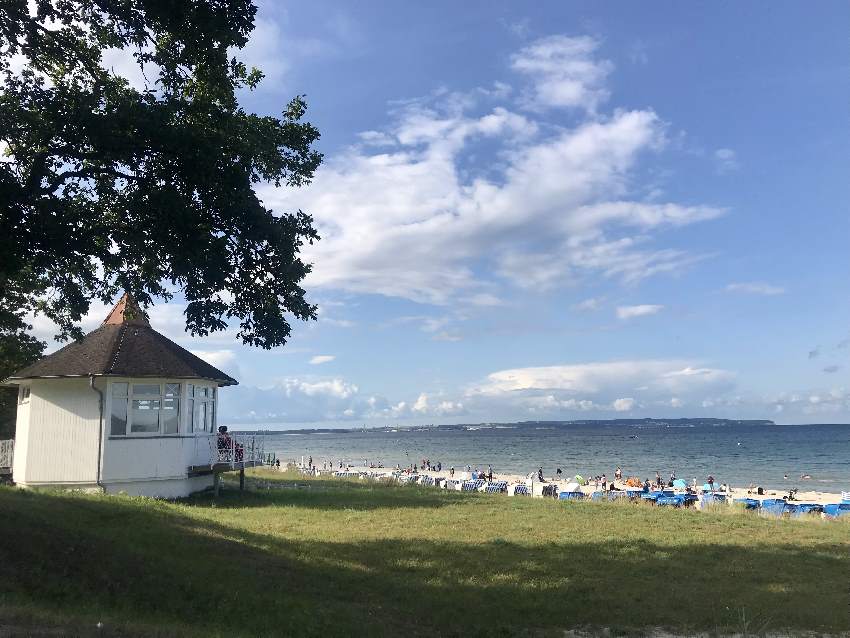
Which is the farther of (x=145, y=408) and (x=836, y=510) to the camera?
(x=836, y=510)

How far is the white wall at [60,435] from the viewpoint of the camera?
18859mm

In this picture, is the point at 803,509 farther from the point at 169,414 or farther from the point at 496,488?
the point at 169,414

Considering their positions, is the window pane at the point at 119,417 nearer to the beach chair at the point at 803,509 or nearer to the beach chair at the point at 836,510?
the beach chair at the point at 803,509

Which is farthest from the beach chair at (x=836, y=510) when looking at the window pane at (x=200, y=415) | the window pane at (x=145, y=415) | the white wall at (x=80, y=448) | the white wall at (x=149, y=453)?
the window pane at (x=145, y=415)

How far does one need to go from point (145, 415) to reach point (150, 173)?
41.0 ft

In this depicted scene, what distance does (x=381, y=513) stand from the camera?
18766mm

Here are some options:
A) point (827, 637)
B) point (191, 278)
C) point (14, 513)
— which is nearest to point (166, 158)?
point (191, 278)

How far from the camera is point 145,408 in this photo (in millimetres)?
19719

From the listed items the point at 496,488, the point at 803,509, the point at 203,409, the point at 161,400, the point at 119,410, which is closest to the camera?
the point at 119,410

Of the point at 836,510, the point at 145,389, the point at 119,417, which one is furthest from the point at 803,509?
the point at 119,417

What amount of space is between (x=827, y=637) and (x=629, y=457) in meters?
77.5

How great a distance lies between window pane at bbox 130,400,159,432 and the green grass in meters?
3.64

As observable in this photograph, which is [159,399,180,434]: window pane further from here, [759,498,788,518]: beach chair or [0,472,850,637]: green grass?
[759,498,788,518]: beach chair

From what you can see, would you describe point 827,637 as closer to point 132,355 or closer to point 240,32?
point 240,32
